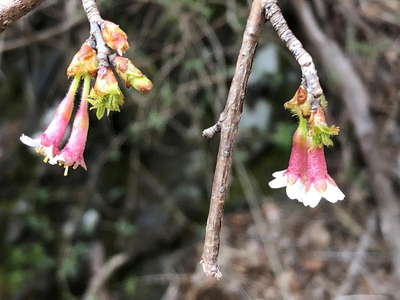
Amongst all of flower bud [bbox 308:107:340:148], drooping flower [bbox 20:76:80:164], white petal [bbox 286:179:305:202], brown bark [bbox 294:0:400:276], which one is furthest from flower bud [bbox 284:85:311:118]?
brown bark [bbox 294:0:400:276]

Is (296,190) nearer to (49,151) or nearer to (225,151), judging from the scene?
(225,151)

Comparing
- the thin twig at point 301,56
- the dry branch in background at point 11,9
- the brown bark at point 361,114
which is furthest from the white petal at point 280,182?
the brown bark at point 361,114

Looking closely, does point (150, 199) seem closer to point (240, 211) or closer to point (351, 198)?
point (240, 211)

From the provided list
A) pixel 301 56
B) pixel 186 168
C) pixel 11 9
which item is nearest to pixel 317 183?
pixel 301 56

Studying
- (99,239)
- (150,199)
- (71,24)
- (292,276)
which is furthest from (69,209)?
(292,276)

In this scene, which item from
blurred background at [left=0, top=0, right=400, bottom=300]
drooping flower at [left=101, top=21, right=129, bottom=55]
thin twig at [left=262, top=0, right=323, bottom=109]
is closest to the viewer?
thin twig at [left=262, top=0, right=323, bottom=109]

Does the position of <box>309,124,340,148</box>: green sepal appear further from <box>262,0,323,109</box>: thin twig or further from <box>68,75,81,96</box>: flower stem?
<box>68,75,81,96</box>: flower stem

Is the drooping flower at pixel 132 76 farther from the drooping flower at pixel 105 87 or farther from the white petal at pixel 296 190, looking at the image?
the white petal at pixel 296 190
